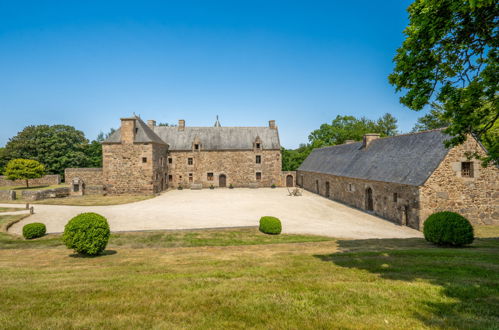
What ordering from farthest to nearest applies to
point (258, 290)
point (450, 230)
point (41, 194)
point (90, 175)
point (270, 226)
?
point (90, 175) < point (41, 194) < point (270, 226) < point (450, 230) < point (258, 290)

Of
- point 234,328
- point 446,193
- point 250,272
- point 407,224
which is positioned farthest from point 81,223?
point 446,193

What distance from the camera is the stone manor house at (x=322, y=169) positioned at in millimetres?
16219

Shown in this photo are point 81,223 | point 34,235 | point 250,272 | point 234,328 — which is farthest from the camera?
point 34,235

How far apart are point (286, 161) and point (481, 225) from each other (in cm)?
3332

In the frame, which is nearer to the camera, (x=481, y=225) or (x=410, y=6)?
(x=410, y=6)

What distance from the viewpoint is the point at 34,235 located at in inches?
535

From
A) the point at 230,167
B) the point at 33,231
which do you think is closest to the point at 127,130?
the point at 230,167

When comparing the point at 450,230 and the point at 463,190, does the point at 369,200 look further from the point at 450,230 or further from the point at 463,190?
the point at 450,230

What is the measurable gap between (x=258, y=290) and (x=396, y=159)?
1800cm

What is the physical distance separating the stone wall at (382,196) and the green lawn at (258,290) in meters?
8.36

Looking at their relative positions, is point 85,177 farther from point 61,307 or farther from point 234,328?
point 234,328

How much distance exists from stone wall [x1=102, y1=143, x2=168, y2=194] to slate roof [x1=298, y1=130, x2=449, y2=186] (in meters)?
20.8

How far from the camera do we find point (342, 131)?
47.9 m

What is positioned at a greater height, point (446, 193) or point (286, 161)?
Answer: point (286, 161)
